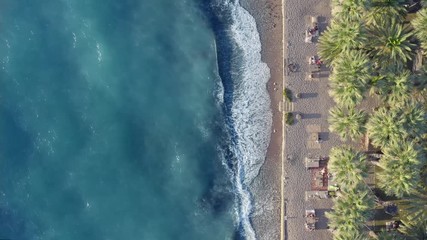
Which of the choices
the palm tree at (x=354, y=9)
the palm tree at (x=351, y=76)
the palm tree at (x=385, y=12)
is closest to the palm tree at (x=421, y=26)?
the palm tree at (x=385, y=12)

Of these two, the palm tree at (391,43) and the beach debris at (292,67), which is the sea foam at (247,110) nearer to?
the beach debris at (292,67)

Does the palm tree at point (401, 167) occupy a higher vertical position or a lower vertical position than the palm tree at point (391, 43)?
lower

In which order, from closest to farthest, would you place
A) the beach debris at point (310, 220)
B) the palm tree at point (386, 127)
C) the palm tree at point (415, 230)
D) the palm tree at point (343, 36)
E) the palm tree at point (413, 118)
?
the palm tree at point (386, 127)
the palm tree at point (413, 118)
the palm tree at point (343, 36)
the palm tree at point (415, 230)
the beach debris at point (310, 220)

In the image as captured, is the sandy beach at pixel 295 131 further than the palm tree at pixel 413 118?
Yes

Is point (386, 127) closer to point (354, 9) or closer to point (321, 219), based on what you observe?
point (354, 9)

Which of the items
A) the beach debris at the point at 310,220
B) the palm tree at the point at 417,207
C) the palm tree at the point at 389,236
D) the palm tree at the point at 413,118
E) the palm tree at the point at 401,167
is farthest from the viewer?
the beach debris at the point at 310,220

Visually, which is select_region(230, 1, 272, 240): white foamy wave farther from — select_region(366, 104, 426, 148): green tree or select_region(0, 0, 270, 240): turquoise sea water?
select_region(366, 104, 426, 148): green tree

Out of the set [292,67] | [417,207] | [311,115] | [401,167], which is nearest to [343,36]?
[292,67]
